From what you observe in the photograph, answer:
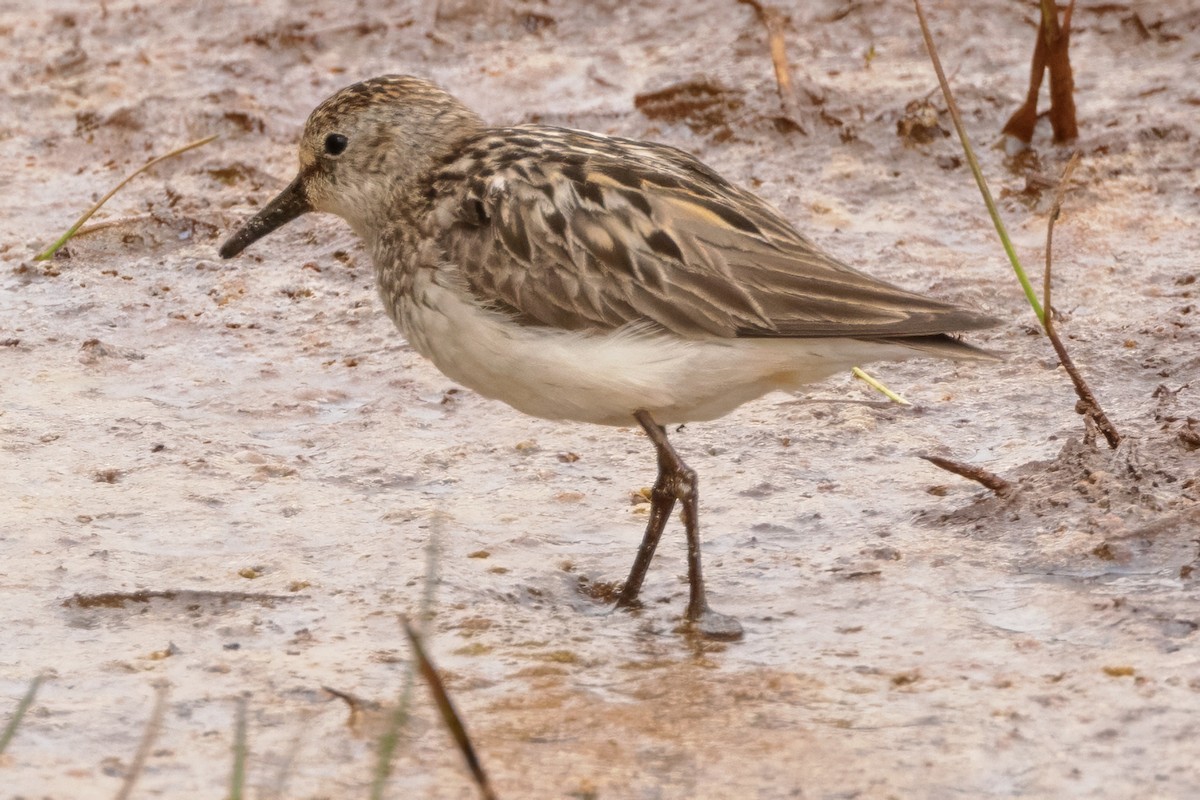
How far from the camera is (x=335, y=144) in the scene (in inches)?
269

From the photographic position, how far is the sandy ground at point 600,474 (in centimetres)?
508

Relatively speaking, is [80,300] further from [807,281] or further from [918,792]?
[918,792]

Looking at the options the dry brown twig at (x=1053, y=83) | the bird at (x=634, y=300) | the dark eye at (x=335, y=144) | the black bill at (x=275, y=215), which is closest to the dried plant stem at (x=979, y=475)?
the bird at (x=634, y=300)

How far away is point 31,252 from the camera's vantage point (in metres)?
9.35

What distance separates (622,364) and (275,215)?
2.11 meters

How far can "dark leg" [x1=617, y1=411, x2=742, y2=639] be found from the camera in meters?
5.92

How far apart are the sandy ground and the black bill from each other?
2.54ft

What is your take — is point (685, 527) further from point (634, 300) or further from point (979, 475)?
point (979, 475)

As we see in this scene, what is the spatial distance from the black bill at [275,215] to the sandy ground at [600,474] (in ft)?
2.54

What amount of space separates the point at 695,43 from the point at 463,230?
5.84 metres

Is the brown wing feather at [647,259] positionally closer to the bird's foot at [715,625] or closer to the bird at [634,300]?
the bird at [634,300]

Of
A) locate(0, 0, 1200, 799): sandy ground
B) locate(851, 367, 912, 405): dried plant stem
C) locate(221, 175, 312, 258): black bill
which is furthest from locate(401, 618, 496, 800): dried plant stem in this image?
locate(851, 367, 912, 405): dried plant stem

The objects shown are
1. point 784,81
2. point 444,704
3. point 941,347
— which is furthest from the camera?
point 784,81

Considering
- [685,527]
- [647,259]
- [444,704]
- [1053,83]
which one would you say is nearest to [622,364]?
[647,259]
